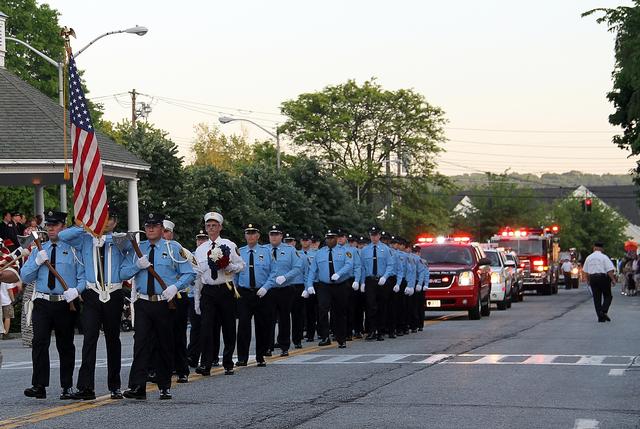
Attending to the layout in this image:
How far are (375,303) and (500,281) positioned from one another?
49.3 ft

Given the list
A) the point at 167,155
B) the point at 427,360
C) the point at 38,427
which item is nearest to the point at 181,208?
the point at 167,155

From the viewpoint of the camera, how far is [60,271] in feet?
45.2

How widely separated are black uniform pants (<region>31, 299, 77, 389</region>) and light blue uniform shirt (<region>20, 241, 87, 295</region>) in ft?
0.56

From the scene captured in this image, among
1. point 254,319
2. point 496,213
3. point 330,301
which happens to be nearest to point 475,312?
point 330,301

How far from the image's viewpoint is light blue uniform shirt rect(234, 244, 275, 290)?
59.7 ft

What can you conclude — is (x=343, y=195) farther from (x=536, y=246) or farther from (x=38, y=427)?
(x=38, y=427)

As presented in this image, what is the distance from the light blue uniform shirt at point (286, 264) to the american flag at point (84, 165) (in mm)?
3228

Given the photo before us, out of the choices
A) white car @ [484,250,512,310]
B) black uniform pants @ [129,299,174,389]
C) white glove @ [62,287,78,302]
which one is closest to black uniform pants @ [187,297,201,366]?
black uniform pants @ [129,299,174,389]

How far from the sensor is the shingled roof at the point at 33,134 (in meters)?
30.5

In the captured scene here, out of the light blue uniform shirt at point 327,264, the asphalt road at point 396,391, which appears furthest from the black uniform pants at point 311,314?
the asphalt road at point 396,391

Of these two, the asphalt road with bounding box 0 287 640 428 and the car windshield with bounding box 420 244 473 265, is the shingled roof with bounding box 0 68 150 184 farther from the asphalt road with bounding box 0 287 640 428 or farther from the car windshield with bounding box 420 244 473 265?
the asphalt road with bounding box 0 287 640 428

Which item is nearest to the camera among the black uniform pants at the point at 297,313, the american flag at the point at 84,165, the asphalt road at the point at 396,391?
the asphalt road at the point at 396,391

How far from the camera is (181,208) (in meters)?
40.2

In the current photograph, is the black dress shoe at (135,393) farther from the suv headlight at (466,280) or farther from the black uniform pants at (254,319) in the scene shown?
the suv headlight at (466,280)
